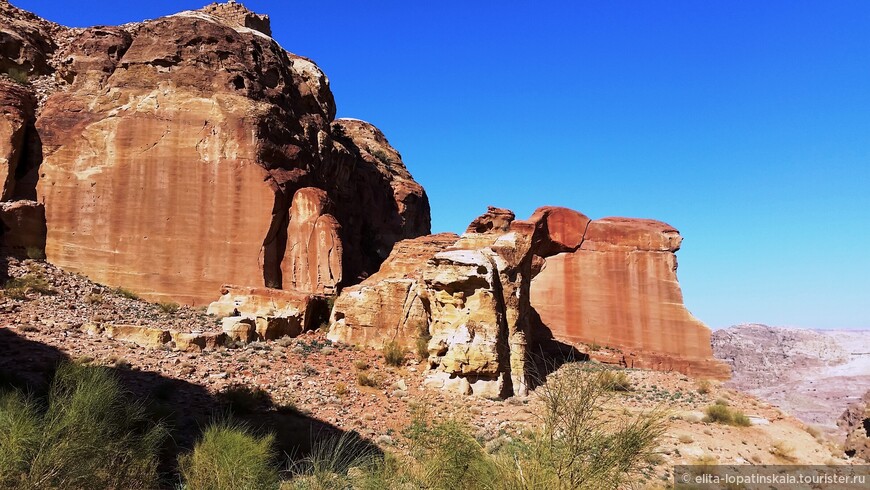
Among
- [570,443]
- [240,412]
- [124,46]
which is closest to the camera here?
[570,443]

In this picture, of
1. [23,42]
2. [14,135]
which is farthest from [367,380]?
[23,42]

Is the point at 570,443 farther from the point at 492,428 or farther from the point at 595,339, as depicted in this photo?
the point at 595,339

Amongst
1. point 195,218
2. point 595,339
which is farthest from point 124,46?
point 595,339

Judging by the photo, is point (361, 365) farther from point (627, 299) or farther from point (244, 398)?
point (627, 299)

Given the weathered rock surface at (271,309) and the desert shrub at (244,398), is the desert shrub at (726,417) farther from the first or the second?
the weathered rock surface at (271,309)

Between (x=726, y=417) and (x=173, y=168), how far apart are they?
73.0 feet

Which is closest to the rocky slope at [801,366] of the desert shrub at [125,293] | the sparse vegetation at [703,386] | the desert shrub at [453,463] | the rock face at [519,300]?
the sparse vegetation at [703,386]

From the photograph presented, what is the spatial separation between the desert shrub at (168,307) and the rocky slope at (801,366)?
33075 mm

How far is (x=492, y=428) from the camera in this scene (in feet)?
40.3

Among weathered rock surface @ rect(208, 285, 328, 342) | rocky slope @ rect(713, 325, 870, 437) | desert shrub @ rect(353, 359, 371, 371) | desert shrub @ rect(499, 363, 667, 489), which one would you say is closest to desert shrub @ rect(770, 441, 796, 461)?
desert shrub @ rect(499, 363, 667, 489)

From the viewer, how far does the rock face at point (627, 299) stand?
21.6m

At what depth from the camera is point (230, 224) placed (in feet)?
69.3

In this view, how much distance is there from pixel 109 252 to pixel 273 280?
650cm

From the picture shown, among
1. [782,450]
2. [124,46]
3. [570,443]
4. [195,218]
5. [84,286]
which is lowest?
[782,450]
